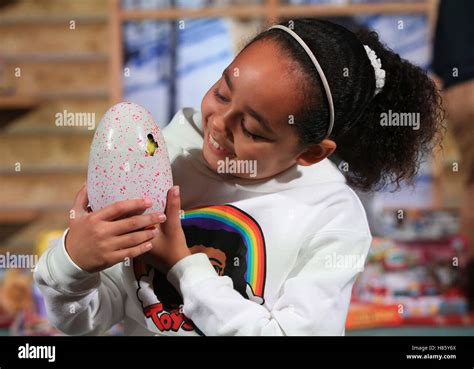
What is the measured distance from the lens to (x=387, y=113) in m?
0.74

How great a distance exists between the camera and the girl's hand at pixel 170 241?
69 cm

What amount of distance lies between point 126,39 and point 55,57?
0.45 ft

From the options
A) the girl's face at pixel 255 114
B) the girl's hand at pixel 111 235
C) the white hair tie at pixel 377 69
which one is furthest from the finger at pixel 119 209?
the white hair tie at pixel 377 69

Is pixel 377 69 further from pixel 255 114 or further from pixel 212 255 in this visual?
pixel 212 255

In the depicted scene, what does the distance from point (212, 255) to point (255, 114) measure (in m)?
0.15

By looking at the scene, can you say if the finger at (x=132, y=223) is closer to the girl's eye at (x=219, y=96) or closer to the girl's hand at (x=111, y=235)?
the girl's hand at (x=111, y=235)

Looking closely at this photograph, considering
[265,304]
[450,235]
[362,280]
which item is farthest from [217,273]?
[450,235]

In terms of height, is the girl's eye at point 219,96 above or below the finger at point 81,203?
above

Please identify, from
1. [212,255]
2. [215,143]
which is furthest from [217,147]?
[212,255]

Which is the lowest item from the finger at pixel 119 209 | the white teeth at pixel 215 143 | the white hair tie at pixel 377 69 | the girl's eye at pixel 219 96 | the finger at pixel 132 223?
the finger at pixel 132 223

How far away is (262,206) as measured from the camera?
0.73m

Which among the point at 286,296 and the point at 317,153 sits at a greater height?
the point at 317,153

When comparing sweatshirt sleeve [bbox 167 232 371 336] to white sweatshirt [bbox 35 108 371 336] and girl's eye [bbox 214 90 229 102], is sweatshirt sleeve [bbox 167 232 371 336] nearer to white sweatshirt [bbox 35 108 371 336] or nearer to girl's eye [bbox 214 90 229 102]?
white sweatshirt [bbox 35 108 371 336]

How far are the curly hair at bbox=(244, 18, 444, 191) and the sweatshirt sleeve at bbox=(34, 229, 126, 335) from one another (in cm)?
24
